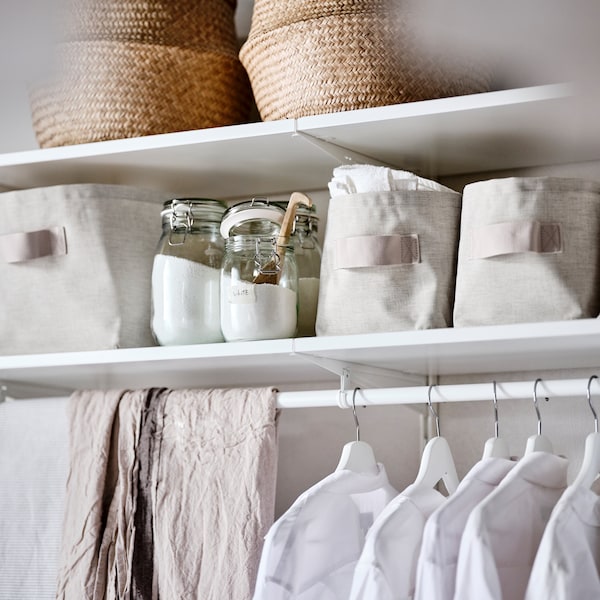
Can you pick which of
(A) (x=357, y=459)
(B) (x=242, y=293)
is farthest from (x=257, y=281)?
(A) (x=357, y=459)

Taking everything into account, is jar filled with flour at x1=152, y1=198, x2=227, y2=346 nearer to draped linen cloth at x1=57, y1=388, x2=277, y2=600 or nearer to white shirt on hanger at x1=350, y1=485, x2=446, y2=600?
draped linen cloth at x1=57, y1=388, x2=277, y2=600

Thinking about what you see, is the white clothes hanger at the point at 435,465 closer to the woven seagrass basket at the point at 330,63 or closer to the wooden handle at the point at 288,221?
the wooden handle at the point at 288,221

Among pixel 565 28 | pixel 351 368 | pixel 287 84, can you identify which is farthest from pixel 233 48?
pixel 565 28

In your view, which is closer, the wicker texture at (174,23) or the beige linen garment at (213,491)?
the beige linen garment at (213,491)

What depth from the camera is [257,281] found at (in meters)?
1.12

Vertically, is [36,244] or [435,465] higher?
[36,244]

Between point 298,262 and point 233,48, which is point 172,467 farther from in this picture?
point 233,48

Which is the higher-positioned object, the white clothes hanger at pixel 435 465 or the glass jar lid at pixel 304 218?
the glass jar lid at pixel 304 218

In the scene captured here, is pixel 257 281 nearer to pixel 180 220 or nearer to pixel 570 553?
pixel 180 220

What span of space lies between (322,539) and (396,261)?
0.36 meters

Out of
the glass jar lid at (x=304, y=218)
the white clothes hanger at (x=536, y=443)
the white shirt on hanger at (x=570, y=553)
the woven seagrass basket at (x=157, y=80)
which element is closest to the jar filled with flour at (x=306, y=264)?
the glass jar lid at (x=304, y=218)

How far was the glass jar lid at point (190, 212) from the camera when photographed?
1.21 m

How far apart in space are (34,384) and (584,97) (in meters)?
1.45

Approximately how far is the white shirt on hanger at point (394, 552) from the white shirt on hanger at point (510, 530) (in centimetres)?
8
